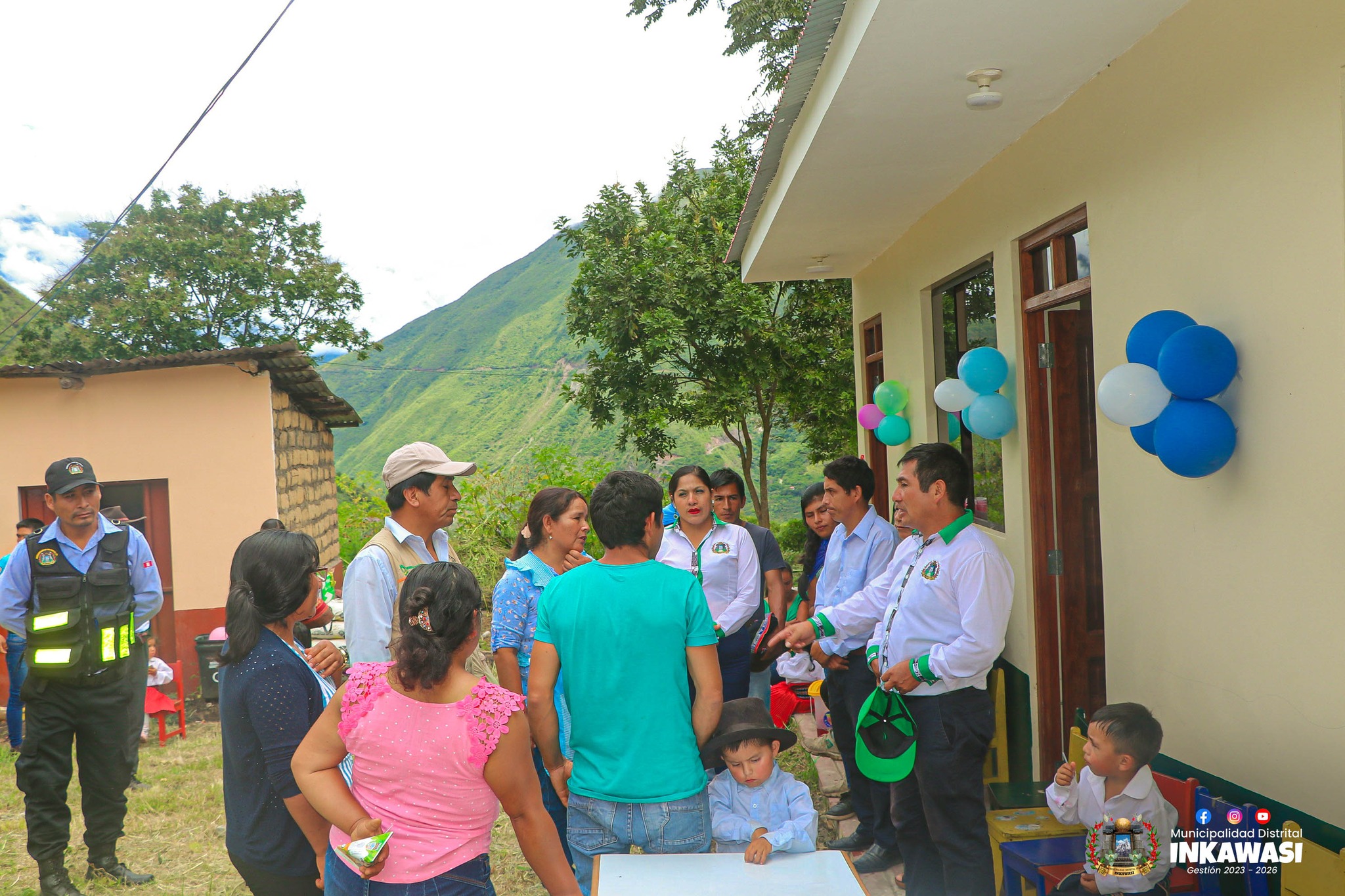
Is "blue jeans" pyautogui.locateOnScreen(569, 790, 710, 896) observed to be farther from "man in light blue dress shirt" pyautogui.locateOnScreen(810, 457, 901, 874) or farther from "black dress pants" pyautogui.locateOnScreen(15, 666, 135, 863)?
"black dress pants" pyautogui.locateOnScreen(15, 666, 135, 863)

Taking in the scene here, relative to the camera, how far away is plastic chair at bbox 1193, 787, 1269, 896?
239 cm

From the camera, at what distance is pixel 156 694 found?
7.12 meters

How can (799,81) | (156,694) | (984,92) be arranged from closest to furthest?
(984,92) < (799,81) < (156,694)

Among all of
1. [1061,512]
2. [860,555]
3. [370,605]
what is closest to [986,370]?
[1061,512]

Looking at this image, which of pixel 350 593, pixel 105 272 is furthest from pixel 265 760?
pixel 105 272

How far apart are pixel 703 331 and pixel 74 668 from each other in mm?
9108

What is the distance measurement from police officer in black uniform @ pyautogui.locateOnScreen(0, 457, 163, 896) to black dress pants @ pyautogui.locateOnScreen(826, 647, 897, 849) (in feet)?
11.0

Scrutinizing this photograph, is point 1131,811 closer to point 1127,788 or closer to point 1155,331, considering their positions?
point 1127,788

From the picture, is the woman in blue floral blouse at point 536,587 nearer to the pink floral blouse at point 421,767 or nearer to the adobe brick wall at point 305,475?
the pink floral blouse at point 421,767

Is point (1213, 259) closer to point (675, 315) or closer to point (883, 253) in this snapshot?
point (883, 253)

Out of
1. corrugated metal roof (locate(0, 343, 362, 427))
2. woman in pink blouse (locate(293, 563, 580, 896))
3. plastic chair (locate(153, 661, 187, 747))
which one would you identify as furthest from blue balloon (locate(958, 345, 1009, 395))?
plastic chair (locate(153, 661, 187, 747))

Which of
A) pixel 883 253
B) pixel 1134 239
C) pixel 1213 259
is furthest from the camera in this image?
pixel 883 253

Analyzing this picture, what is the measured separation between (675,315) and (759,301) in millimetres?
1121

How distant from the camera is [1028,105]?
3.60 metres
